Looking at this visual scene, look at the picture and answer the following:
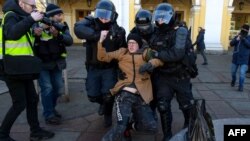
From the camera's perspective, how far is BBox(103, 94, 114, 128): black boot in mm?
3773

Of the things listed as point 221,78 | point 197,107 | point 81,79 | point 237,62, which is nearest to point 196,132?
point 197,107

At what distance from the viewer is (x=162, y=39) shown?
350 centimetres

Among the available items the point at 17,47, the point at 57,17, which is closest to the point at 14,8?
the point at 17,47

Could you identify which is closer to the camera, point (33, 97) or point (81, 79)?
point (33, 97)

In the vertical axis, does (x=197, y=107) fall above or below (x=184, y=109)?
above

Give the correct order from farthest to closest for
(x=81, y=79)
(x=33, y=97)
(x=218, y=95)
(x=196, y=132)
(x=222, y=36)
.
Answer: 1. (x=222, y=36)
2. (x=81, y=79)
3. (x=218, y=95)
4. (x=33, y=97)
5. (x=196, y=132)

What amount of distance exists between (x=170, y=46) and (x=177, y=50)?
207mm

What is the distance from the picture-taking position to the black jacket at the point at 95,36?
11.6 ft

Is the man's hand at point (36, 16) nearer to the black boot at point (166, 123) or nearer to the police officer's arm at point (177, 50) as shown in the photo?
the police officer's arm at point (177, 50)

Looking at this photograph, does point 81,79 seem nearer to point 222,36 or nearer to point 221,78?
point 221,78

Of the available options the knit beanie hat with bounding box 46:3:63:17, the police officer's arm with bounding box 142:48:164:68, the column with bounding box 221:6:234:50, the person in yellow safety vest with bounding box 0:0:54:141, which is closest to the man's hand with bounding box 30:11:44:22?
the person in yellow safety vest with bounding box 0:0:54:141

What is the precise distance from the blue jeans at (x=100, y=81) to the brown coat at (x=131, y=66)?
31 centimetres

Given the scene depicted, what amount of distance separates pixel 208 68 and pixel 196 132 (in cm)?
853

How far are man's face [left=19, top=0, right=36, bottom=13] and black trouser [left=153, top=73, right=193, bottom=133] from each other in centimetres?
181
